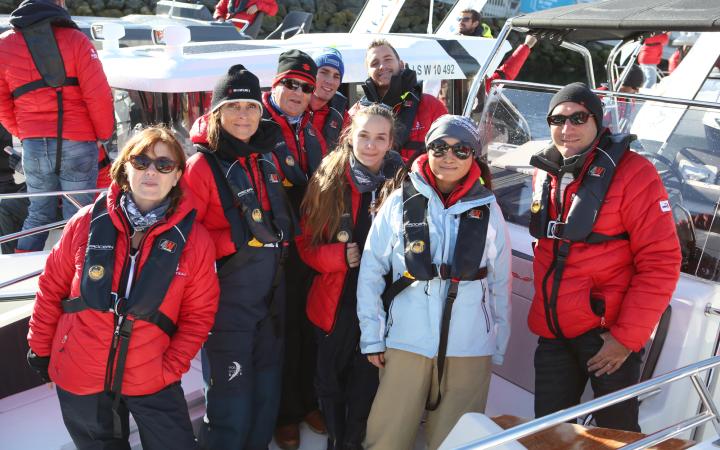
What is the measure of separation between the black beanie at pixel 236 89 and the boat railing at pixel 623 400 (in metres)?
1.44

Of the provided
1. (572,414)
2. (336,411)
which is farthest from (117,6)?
(572,414)

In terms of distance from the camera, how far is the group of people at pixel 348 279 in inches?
88.7

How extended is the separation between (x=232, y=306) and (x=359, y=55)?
331cm

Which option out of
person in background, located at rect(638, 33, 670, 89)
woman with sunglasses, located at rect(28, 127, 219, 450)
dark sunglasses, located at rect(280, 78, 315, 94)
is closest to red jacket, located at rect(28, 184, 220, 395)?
woman with sunglasses, located at rect(28, 127, 219, 450)

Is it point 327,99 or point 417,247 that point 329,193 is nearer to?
point 417,247

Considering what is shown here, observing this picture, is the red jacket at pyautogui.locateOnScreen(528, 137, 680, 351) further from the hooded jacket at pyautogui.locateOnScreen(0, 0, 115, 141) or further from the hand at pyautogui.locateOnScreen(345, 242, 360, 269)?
the hooded jacket at pyautogui.locateOnScreen(0, 0, 115, 141)

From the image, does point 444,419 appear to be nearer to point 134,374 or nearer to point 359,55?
point 134,374

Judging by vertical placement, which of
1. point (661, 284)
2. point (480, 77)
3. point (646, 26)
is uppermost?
point (646, 26)

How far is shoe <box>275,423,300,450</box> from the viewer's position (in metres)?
2.95

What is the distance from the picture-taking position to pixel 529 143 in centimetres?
352

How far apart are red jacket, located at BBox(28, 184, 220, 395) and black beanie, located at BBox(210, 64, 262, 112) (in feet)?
1.39

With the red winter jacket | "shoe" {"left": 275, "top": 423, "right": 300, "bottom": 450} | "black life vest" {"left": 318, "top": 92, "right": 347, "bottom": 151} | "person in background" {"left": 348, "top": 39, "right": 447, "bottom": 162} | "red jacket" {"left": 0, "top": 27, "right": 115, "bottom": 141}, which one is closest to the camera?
"shoe" {"left": 275, "top": 423, "right": 300, "bottom": 450}

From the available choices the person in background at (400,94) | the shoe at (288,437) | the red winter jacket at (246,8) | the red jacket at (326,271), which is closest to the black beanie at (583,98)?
the red jacket at (326,271)

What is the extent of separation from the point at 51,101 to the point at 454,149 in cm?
276
